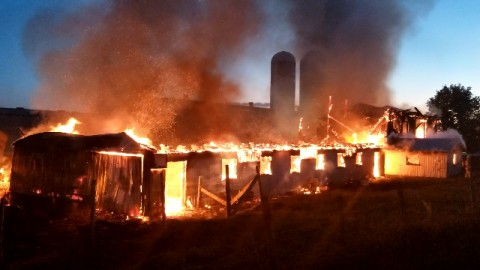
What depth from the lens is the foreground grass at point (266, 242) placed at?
973cm

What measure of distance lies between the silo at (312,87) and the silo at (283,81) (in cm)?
410

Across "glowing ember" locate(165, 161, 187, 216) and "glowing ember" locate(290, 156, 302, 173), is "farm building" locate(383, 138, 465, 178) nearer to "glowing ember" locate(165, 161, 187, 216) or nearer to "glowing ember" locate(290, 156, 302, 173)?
"glowing ember" locate(290, 156, 302, 173)

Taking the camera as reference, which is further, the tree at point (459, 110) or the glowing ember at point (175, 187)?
the tree at point (459, 110)

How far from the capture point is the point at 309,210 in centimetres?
1789

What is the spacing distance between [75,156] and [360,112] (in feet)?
110

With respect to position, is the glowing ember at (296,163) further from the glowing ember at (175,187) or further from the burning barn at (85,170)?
the burning barn at (85,170)

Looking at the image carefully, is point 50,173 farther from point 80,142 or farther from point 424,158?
point 424,158

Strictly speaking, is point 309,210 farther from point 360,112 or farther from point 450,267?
point 360,112

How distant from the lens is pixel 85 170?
731 inches

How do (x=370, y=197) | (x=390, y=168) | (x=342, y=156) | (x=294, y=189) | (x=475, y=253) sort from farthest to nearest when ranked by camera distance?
(x=390, y=168)
(x=342, y=156)
(x=294, y=189)
(x=370, y=197)
(x=475, y=253)

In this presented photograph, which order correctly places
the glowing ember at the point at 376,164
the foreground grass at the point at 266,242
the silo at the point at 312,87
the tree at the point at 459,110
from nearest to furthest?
the foreground grass at the point at 266,242 → the glowing ember at the point at 376,164 → the silo at the point at 312,87 → the tree at the point at 459,110

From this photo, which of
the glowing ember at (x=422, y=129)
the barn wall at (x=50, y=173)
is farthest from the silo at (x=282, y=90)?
the barn wall at (x=50, y=173)

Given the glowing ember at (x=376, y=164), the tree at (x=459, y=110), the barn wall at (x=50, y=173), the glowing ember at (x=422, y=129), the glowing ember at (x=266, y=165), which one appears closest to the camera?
the barn wall at (x=50, y=173)

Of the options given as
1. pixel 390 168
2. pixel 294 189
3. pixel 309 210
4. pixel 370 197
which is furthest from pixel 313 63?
pixel 309 210
